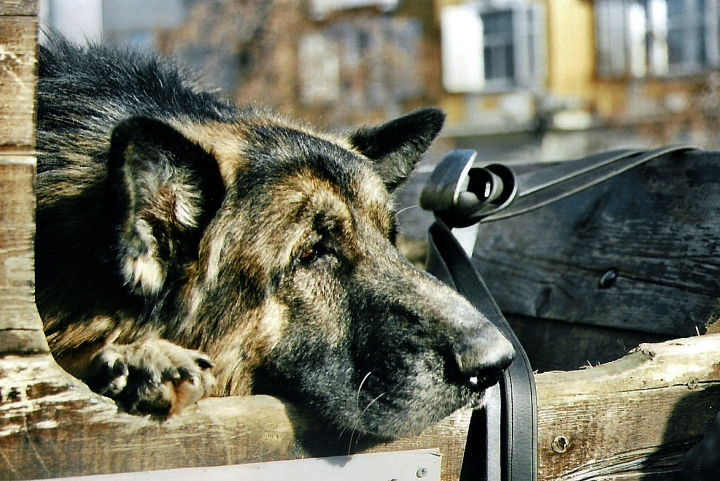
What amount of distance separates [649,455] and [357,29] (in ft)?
60.7

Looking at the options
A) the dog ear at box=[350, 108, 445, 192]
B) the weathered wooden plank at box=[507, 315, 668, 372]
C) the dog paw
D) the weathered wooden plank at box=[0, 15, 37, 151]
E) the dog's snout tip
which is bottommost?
the weathered wooden plank at box=[507, 315, 668, 372]

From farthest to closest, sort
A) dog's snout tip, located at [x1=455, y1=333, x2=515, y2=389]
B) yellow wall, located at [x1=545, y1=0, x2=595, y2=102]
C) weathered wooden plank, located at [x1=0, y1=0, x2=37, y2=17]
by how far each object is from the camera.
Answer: yellow wall, located at [x1=545, y1=0, x2=595, y2=102], dog's snout tip, located at [x1=455, y1=333, x2=515, y2=389], weathered wooden plank, located at [x1=0, y1=0, x2=37, y2=17]

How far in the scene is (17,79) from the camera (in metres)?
1.41

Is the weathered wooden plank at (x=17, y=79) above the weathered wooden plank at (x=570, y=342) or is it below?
above

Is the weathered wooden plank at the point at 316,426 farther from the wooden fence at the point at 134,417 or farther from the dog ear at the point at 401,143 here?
the dog ear at the point at 401,143

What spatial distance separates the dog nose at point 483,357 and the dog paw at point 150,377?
61 cm

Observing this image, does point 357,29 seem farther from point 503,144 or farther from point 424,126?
point 424,126

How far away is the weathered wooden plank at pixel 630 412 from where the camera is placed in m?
1.85

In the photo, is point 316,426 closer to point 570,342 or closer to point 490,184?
point 490,184

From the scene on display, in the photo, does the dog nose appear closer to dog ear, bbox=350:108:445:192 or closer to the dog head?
the dog head

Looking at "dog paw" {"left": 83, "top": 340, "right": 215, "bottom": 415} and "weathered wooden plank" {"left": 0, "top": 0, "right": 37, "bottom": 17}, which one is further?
"dog paw" {"left": 83, "top": 340, "right": 215, "bottom": 415}

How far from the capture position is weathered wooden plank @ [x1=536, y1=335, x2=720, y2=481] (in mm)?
1853

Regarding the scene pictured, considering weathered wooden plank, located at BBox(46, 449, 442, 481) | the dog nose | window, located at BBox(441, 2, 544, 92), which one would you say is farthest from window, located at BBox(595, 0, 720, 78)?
weathered wooden plank, located at BBox(46, 449, 442, 481)

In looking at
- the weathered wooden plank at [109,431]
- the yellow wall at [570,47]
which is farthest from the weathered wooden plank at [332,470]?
the yellow wall at [570,47]
